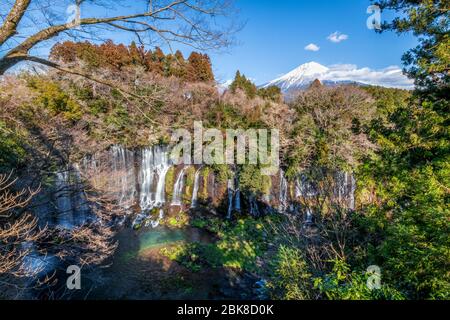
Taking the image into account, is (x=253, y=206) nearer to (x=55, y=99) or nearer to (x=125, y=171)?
(x=125, y=171)

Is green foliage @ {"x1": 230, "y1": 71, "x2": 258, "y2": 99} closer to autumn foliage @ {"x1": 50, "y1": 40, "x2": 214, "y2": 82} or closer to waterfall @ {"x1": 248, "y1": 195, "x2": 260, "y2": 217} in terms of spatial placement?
autumn foliage @ {"x1": 50, "y1": 40, "x2": 214, "y2": 82}

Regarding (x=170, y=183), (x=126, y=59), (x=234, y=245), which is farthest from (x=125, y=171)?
(x=126, y=59)

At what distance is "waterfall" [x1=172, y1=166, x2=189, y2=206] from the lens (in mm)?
15147

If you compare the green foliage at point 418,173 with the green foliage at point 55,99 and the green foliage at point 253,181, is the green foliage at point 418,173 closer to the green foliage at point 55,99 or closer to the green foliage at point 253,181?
the green foliage at point 253,181

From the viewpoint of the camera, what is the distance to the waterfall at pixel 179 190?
1515 cm

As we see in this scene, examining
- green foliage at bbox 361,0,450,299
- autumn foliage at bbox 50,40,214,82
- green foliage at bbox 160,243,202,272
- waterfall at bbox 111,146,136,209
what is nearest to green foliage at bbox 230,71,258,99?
autumn foliage at bbox 50,40,214,82

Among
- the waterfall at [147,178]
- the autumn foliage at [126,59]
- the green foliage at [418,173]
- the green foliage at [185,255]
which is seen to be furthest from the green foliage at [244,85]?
Answer: the green foliage at [418,173]

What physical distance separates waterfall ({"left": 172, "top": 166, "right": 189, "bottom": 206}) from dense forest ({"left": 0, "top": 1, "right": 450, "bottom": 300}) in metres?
0.07

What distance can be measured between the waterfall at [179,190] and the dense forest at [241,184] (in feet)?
0.22

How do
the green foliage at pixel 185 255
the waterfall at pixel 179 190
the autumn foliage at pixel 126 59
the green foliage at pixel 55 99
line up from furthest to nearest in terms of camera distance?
1. the autumn foliage at pixel 126 59
2. the waterfall at pixel 179 190
3. the green foliage at pixel 55 99
4. the green foliage at pixel 185 255

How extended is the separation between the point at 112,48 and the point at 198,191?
1604cm

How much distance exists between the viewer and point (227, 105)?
60.3 ft
